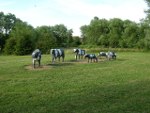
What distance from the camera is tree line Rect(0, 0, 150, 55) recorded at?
7675 centimetres

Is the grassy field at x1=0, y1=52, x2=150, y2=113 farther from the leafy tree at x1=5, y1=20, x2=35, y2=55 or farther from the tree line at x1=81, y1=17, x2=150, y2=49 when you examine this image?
the tree line at x1=81, y1=17, x2=150, y2=49

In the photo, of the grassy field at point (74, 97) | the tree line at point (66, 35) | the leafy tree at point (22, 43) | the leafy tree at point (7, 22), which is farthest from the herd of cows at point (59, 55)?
the leafy tree at point (7, 22)

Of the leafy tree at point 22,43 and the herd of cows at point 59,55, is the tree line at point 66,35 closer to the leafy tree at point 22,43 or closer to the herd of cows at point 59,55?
the leafy tree at point 22,43

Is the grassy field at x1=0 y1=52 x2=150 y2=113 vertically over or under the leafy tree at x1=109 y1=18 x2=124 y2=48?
under

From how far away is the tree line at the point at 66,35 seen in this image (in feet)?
252

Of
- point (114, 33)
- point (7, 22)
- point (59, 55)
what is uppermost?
point (7, 22)

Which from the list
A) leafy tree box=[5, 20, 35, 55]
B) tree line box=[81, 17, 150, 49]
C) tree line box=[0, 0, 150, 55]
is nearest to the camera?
leafy tree box=[5, 20, 35, 55]

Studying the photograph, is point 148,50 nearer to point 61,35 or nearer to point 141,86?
point 61,35

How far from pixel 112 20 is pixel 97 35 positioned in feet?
22.8

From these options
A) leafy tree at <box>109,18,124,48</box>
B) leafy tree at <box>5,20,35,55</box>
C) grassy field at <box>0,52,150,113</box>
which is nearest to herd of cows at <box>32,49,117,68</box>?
grassy field at <box>0,52,150,113</box>

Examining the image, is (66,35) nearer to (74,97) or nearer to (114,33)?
(114,33)

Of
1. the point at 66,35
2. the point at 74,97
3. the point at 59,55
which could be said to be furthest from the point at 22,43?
the point at 74,97

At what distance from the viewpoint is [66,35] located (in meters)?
126

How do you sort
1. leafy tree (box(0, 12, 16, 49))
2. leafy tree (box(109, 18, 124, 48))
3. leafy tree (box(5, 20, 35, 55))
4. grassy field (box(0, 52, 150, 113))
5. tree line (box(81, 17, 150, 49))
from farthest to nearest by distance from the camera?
leafy tree (box(0, 12, 16, 49)) < leafy tree (box(109, 18, 124, 48)) < tree line (box(81, 17, 150, 49)) < leafy tree (box(5, 20, 35, 55)) < grassy field (box(0, 52, 150, 113))
